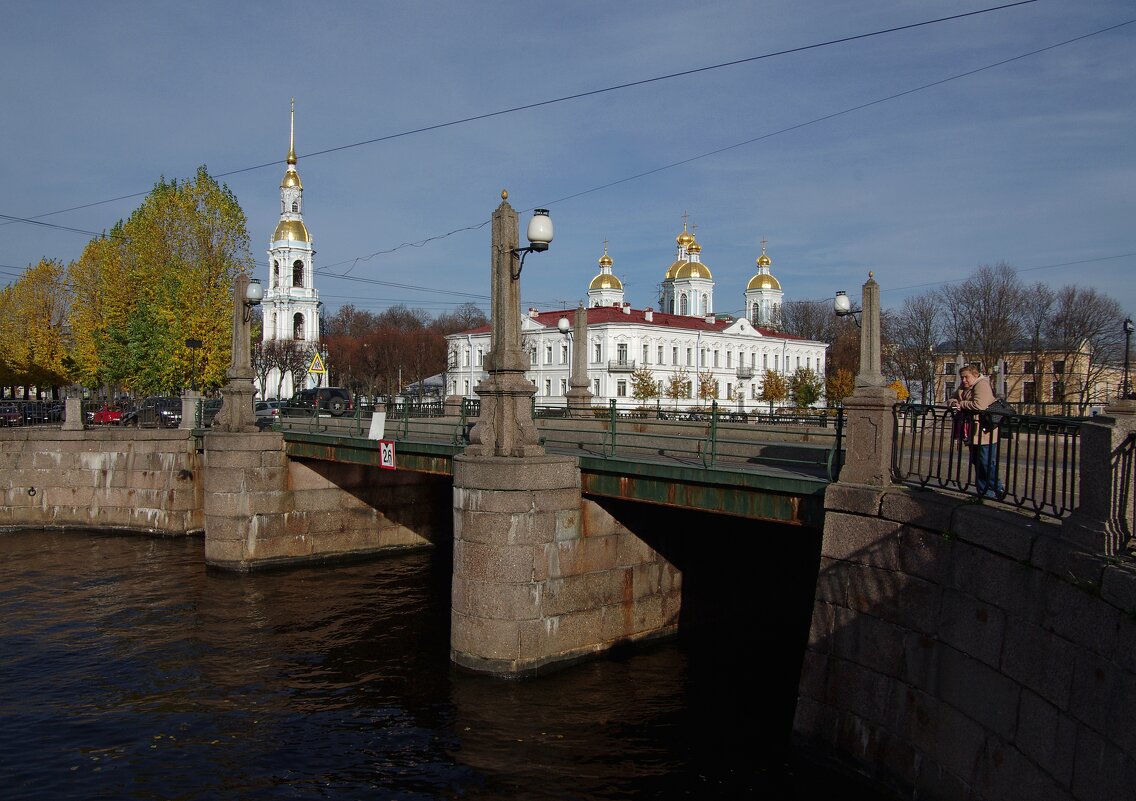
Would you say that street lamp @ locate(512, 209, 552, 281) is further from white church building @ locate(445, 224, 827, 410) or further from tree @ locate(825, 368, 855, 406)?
tree @ locate(825, 368, 855, 406)

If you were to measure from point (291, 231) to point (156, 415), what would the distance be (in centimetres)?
5446

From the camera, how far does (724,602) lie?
17.1 m

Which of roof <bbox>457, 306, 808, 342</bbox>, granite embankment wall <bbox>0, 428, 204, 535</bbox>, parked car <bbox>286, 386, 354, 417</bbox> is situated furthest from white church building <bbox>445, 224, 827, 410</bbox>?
granite embankment wall <bbox>0, 428, 204, 535</bbox>

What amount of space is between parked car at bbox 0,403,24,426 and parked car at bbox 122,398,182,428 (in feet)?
13.5

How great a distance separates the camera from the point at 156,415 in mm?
35406

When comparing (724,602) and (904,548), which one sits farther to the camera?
(724,602)

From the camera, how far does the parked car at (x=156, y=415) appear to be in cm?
3400

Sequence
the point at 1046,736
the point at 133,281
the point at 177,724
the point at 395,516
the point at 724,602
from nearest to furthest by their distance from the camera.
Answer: the point at 1046,736, the point at 177,724, the point at 724,602, the point at 395,516, the point at 133,281

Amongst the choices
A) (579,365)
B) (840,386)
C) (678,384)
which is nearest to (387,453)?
(579,365)

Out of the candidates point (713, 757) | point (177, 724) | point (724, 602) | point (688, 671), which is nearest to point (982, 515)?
point (713, 757)

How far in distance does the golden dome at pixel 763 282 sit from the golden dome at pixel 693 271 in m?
8.78

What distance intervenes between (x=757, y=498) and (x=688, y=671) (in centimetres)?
391

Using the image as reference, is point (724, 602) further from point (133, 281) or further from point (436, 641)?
point (133, 281)

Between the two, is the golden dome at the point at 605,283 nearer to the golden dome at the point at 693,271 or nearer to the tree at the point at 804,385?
the golden dome at the point at 693,271
